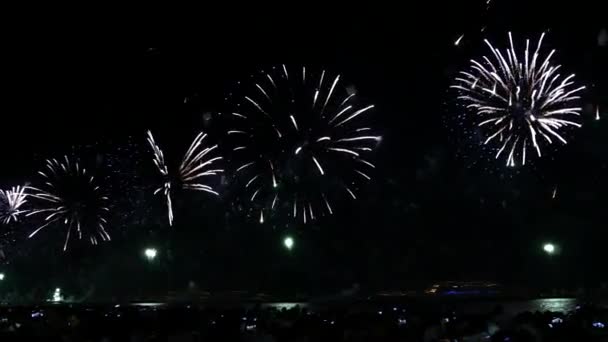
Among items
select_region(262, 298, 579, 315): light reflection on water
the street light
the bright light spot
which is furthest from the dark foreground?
the bright light spot

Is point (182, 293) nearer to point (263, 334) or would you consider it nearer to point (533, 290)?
point (533, 290)

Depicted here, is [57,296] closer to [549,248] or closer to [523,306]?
[549,248]

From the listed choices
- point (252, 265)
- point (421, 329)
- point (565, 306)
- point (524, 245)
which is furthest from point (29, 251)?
point (421, 329)

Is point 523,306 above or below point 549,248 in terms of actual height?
below

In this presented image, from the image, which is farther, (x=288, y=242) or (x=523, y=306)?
(x=288, y=242)

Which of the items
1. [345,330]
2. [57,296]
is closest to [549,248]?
[345,330]

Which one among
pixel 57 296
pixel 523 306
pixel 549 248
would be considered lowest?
pixel 523 306

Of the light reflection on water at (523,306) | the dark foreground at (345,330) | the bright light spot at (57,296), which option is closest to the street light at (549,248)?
the light reflection on water at (523,306)

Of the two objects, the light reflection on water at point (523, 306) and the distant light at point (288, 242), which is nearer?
the light reflection on water at point (523, 306)

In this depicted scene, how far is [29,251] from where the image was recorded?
69312mm

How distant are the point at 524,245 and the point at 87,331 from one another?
44007 millimetres

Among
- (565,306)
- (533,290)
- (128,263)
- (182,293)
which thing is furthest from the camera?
(128,263)

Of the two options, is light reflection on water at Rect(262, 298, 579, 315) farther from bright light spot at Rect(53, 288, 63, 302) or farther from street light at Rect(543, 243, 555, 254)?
bright light spot at Rect(53, 288, 63, 302)

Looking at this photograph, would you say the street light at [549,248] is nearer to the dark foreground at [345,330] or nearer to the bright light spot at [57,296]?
the dark foreground at [345,330]
